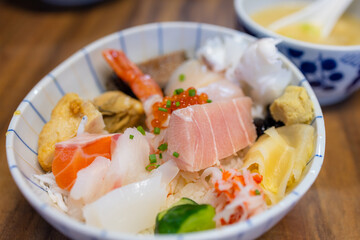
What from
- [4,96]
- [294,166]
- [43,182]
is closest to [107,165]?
[43,182]

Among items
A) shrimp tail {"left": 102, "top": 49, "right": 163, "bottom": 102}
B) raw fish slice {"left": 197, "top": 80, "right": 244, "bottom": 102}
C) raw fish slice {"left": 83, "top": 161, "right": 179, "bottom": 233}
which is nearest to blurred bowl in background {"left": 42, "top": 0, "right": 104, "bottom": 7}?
shrimp tail {"left": 102, "top": 49, "right": 163, "bottom": 102}

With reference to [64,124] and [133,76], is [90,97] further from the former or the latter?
[64,124]

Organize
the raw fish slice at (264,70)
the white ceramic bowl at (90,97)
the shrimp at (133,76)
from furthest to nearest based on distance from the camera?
the shrimp at (133,76) < the raw fish slice at (264,70) < the white ceramic bowl at (90,97)

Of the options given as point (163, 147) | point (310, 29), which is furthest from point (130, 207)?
point (310, 29)

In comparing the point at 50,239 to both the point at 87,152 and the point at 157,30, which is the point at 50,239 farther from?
the point at 157,30

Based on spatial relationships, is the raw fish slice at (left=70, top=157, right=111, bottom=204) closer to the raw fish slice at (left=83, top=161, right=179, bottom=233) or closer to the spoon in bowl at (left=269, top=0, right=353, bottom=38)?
the raw fish slice at (left=83, top=161, right=179, bottom=233)

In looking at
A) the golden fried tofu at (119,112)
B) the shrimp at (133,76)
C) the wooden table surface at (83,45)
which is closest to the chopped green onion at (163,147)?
the golden fried tofu at (119,112)

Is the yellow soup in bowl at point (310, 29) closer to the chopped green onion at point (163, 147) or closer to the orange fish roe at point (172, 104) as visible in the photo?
the orange fish roe at point (172, 104)

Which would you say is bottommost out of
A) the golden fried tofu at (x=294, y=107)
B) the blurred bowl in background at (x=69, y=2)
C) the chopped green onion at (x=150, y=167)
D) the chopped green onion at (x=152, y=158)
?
the golden fried tofu at (x=294, y=107)

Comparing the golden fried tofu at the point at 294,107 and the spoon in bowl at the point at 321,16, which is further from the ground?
the golden fried tofu at the point at 294,107
